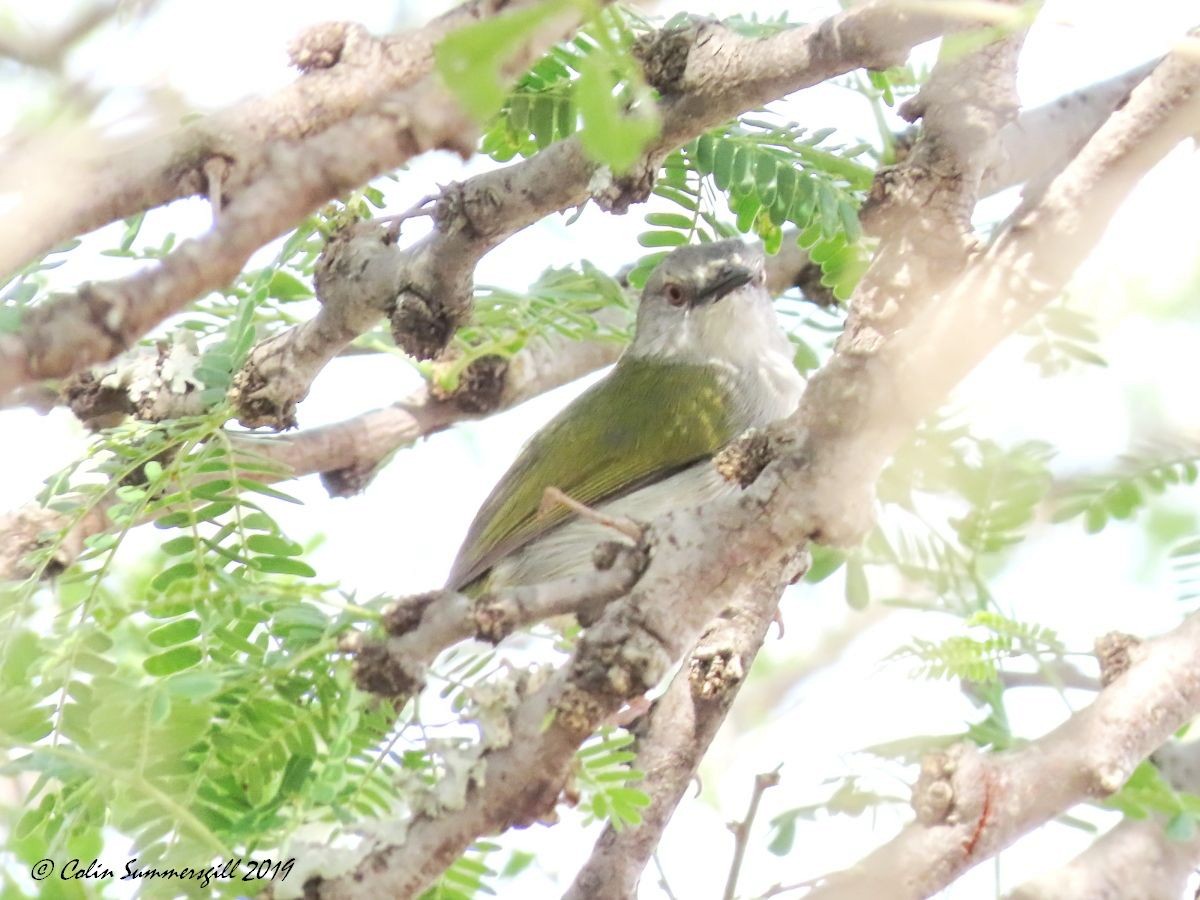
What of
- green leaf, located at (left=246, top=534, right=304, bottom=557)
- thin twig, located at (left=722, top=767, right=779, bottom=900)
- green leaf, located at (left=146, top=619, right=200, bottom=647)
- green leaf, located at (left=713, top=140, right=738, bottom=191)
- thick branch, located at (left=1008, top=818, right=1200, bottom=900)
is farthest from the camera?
thick branch, located at (left=1008, top=818, right=1200, bottom=900)

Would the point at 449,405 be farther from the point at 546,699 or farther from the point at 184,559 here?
the point at 546,699

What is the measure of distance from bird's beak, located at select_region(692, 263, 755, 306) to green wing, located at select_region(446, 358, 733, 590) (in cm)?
33

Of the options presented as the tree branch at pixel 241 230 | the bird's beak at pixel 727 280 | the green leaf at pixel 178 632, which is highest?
the tree branch at pixel 241 230

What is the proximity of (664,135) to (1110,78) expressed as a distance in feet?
10.3

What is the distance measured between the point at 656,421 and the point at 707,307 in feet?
2.68

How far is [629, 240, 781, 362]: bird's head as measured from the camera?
5.56 m

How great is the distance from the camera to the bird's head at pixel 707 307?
18.2 ft

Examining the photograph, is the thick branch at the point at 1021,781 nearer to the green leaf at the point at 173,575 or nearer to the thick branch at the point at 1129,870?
the thick branch at the point at 1129,870

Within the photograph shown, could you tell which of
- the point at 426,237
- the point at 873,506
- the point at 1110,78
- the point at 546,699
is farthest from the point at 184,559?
the point at 1110,78

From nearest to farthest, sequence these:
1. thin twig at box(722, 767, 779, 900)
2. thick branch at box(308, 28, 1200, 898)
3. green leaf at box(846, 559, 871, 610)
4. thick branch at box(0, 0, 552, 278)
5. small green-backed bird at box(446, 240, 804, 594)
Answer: thick branch at box(0, 0, 552, 278) < thick branch at box(308, 28, 1200, 898) < thin twig at box(722, 767, 779, 900) < green leaf at box(846, 559, 871, 610) < small green-backed bird at box(446, 240, 804, 594)

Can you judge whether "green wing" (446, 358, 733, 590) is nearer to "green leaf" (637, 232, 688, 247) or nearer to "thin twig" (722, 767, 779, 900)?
"green leaf" (637, 232, 688, 247)

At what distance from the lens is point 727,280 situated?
5684 mm

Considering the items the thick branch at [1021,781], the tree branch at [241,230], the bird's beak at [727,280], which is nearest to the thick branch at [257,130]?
the tree branch at [241,230]

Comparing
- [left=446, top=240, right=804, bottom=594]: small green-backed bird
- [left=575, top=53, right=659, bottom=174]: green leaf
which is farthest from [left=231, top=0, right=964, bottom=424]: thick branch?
[left=446, top=240, right=804, bottom=594]: small green-backed bird
